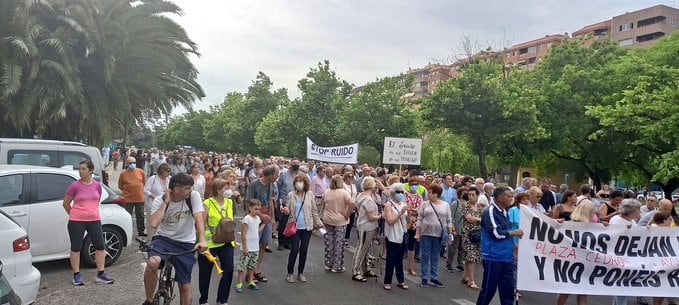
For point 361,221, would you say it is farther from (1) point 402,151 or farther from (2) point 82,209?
(1) point 402,151

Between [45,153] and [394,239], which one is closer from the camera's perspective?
[394,239]

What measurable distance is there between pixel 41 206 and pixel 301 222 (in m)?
3.81

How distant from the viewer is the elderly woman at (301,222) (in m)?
8.41

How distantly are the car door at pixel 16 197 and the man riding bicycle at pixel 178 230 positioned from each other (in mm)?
3174

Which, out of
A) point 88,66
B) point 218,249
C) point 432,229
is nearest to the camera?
point 218,249

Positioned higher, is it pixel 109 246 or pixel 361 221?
pixel 361 221

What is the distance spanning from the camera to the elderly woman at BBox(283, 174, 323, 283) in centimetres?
841

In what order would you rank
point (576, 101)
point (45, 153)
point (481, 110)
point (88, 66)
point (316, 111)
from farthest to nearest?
1. point (316, 111)
2. point (576, 101)
3. point (481, 110)
4. point (88, 66)
5. point (45, 153)

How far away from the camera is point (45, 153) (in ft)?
33.9

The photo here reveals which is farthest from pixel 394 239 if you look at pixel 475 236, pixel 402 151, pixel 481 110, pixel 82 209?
pixel 481 110

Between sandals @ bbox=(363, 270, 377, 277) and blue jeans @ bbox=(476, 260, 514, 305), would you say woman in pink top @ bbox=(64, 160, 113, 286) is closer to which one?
sandals @ bbox=(363, 270, 377, 277)

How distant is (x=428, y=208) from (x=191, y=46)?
14.8m

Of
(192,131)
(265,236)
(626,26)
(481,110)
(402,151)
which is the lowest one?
(265,236)

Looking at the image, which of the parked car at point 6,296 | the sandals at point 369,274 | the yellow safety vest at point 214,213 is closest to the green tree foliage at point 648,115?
the sandals at point 369,274
